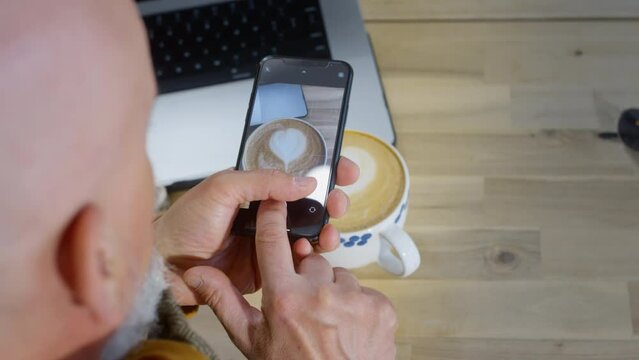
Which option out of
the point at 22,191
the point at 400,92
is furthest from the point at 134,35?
the point at 400,92

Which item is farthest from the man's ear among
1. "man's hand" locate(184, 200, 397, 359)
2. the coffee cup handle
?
the coffee cup handle

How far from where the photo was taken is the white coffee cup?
1.99 feet

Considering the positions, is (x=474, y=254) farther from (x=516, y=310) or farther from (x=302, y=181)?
(x=302, y=181)

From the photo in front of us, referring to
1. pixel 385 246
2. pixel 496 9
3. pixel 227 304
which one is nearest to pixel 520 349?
pixel 385 246

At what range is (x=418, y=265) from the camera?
0.63m

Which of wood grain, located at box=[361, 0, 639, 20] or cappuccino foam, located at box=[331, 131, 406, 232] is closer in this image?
cappuccino foam, located at box=[331, 131, 406, 232]

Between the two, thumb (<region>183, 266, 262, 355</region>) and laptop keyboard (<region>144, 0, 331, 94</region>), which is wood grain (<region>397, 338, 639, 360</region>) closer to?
thumb (<region>183, 266, 262, 355</region>)

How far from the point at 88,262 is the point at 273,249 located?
23 cm

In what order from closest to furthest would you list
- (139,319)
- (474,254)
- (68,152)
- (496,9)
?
(68,152) < (139,319) < (474,254) < (496,9)

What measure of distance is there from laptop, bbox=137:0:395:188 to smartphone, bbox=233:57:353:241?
0.08 meters

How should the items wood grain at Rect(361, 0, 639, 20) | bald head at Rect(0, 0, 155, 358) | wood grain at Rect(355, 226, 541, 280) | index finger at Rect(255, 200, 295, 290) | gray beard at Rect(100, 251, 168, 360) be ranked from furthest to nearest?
wood grain at Rect(361, 0, 639, 20) → wood grain at Rect(355, 226, 541, 280) → index finger at Rect(255, 200, 295, 290) → gray beard at Rect(100, 251, 168, 360) → bald head at Rect(0, 0, 155, 358)

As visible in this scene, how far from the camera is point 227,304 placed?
547 millimetres

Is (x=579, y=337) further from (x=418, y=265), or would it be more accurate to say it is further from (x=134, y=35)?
(x=134, y=35)

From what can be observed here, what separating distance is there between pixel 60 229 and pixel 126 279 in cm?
5
